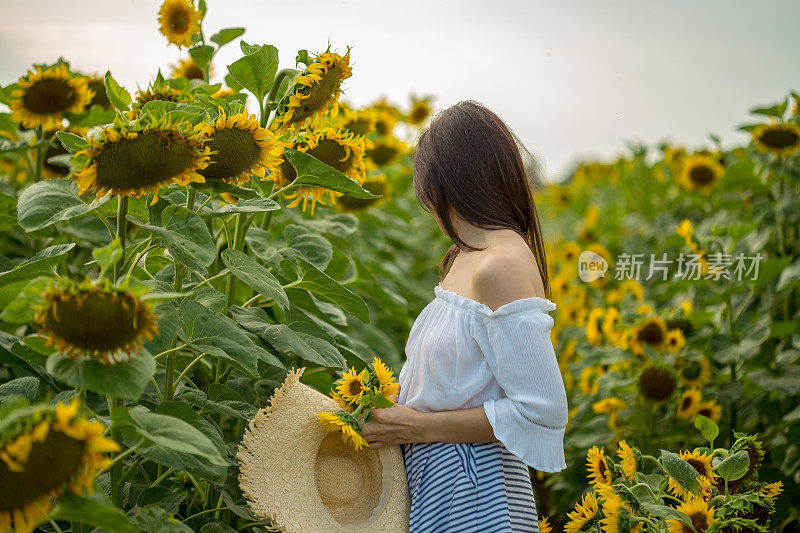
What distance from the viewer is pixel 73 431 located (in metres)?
0.83

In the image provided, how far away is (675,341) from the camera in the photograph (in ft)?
7.69

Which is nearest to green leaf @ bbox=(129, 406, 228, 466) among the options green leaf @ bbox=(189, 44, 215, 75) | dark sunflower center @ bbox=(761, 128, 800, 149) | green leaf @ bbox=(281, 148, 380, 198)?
green leaf @ bbox=(281, 148, 380, 198)

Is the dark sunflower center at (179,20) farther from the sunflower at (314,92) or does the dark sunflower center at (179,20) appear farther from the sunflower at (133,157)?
the sunflower at (133,157)

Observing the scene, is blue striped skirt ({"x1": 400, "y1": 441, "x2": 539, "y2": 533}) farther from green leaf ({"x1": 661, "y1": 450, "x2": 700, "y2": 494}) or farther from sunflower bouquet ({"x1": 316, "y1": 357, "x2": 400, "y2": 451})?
green leaf ({"x1": 661, "y1": 450, "x2": 700, "y2": 494})

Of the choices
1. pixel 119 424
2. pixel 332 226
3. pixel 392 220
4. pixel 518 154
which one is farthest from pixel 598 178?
pixel 119 424

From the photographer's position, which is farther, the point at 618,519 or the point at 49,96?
the point at 49,96

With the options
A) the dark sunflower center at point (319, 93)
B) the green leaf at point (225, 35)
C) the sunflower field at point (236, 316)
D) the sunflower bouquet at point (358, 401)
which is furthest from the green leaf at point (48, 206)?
the green leaf at point (225, 35)

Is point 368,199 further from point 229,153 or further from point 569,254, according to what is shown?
point 569,254

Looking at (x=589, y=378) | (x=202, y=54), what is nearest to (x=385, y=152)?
(x=589, y=378)

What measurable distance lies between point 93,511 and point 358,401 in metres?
0.51

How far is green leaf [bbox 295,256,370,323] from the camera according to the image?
1509 mm

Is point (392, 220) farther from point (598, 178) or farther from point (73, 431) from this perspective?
point (598, 178)

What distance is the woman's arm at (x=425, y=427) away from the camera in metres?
1.26

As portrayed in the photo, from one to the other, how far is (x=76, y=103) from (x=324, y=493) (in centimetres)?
119
